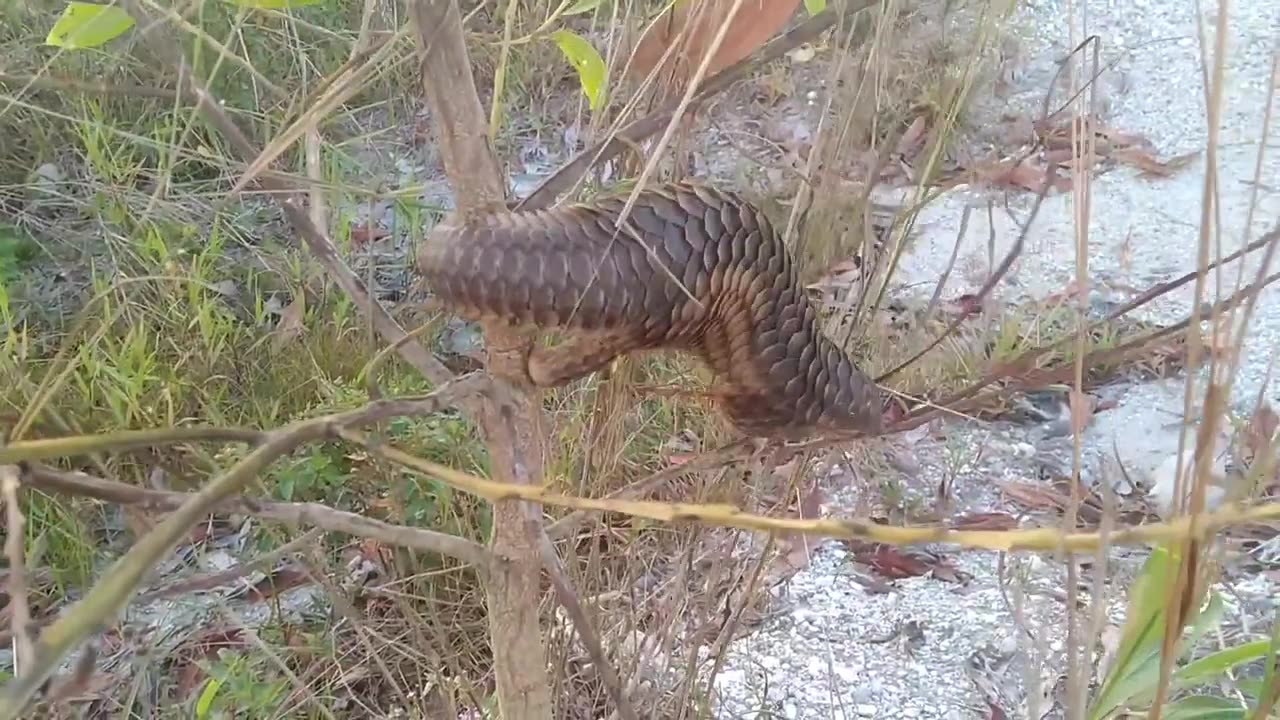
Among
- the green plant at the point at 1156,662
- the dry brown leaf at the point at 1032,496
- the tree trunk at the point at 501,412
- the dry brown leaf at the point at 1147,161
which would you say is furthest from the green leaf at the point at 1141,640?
the dry brown leaf at the point at 1147,161

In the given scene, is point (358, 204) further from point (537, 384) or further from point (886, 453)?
point (537, 384)

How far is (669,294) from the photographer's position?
1.30 feet

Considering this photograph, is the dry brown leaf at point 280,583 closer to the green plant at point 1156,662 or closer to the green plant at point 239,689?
the green plant at point 239,689

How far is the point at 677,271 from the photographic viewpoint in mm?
400

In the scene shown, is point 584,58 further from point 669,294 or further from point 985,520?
point 985,520

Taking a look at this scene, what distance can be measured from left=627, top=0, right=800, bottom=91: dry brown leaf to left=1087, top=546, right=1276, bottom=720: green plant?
0.26 metres

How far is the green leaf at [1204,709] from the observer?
63 centimetres

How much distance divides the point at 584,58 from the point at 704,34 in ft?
0.28

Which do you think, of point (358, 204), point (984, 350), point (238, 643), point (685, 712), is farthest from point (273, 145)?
point (358, 204)

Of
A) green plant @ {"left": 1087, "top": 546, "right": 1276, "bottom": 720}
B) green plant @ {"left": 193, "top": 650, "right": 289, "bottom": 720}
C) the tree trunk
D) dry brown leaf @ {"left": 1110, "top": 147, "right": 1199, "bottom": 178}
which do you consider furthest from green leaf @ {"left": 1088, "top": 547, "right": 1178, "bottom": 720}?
dry brown leaf @ {"left": 1110, "top": 147, "right": 1199, "bottom": 178}

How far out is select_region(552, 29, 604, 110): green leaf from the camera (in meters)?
0.41

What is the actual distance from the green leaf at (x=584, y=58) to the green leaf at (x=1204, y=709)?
488mm

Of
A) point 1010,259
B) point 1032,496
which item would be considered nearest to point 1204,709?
point 1010,259

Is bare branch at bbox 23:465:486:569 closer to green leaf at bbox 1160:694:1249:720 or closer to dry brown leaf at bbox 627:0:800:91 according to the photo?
dry brown leaf at bbox 627:0:800:91
